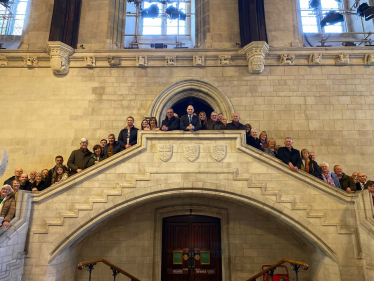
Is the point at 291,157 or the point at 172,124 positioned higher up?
the point at 172,124

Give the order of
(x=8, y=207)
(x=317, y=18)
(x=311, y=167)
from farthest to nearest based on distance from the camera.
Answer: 1. (x=317, y=18)
2. (x=311, y=167)
3. (x=8, y=207)

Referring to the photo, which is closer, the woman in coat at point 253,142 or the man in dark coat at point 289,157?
the man in dark coat at point 289,157

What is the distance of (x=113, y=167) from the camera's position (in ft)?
22.1

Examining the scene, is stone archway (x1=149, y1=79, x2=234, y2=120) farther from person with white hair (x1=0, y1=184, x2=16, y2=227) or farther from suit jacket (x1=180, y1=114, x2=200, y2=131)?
person with white hair (x1=0, y1=184, x2=16, y2=227)

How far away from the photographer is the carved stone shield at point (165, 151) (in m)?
6.71

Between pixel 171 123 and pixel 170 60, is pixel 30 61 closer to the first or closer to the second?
pixel 170 60

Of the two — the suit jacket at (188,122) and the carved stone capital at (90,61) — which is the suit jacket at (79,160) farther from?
the carved stone capital at (90,61)

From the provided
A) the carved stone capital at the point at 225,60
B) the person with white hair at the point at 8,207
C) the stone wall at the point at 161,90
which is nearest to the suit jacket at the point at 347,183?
the stone wall at the point at 161,90

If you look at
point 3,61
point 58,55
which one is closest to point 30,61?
point 3,61

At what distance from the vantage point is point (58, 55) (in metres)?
9.42

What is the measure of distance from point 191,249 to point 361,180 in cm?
505

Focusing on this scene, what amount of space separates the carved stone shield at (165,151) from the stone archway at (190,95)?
2665 mm

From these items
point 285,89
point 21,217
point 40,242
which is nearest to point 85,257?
point 40,242

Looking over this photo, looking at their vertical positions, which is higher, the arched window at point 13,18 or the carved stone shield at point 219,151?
the arched window at point 13,18
